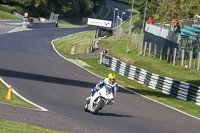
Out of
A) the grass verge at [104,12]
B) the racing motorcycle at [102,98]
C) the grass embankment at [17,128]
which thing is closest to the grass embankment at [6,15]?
the grass verge at [104,12]

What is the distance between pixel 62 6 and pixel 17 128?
325 feet

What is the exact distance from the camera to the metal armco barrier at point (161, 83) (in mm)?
25250

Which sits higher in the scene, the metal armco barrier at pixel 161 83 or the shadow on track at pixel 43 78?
the shadow on track at pixel 43 78

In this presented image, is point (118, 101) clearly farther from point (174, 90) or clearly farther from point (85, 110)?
point (174, 90)

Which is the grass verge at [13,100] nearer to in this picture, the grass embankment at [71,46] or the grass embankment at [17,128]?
the grass embankment at [17,128]

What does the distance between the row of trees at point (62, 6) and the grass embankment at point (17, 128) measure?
85236mm

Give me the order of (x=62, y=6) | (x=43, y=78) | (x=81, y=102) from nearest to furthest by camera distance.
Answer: (x=81, y=102), (x=43, y=78), (x=62, y=6)

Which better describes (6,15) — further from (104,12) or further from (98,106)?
(98,106)

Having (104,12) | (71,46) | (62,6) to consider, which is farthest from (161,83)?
(104,12)

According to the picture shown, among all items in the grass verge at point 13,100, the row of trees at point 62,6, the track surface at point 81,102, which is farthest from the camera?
the row of trees at point 62,6

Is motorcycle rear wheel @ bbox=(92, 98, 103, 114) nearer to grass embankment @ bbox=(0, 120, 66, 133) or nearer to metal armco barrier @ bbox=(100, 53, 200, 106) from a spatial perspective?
grass embankment @ bbox=(0, 120, 66, 133)

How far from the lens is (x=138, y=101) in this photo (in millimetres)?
22000

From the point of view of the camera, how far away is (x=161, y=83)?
28844 mm

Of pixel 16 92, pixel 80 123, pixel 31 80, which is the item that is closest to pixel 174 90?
pixel 31 80
